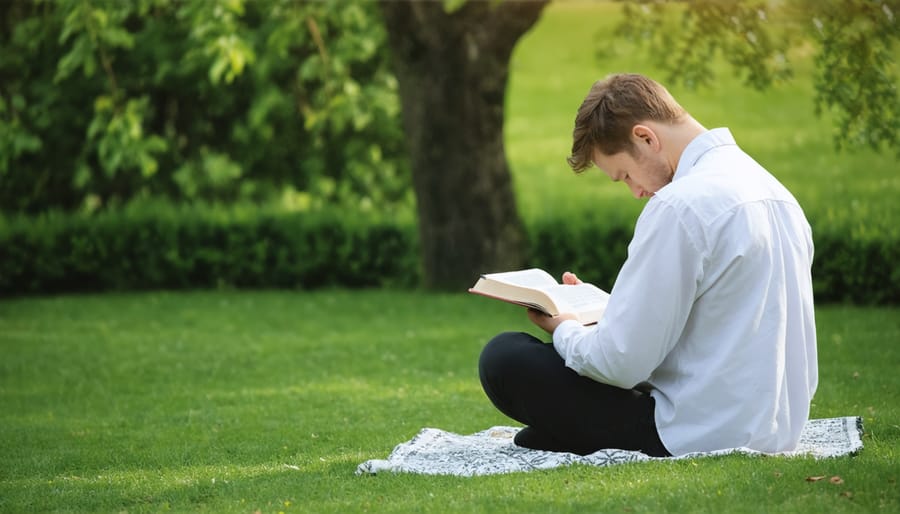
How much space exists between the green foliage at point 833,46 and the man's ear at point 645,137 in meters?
3.69

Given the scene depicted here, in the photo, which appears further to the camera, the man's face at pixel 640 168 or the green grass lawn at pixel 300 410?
the man's face at pixel 640 168

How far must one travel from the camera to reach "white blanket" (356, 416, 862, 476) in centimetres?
433

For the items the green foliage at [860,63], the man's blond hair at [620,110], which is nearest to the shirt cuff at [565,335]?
the man's blond hair at [620,110]

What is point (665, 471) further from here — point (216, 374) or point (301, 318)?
point (301, 318)

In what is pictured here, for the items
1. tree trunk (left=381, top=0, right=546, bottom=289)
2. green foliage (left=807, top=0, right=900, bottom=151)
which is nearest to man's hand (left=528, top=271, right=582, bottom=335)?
green foliage (left=807, top=0, right=900, bottom=151)

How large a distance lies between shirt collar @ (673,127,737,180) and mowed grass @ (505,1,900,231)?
460 centimetres

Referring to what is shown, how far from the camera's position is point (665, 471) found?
4031mm

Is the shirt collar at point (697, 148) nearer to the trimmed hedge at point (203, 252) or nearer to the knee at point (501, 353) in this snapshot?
the knee at point (501, 353)

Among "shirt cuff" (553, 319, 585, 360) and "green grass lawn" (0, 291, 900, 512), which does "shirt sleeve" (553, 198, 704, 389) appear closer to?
"shirt cuff" (553, 319, 585, 360)

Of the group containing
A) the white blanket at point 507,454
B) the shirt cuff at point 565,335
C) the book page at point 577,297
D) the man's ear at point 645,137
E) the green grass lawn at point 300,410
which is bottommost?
the green grass lawn at point 300,410

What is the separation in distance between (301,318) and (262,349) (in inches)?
61.1

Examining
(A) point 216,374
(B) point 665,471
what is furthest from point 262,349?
(B) point 665,471

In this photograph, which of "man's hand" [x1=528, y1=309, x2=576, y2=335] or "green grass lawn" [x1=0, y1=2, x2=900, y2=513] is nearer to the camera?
"green grass lawn" [x1=0, y1=2, x2=900, y2=513]

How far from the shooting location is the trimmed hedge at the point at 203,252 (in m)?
12.4
